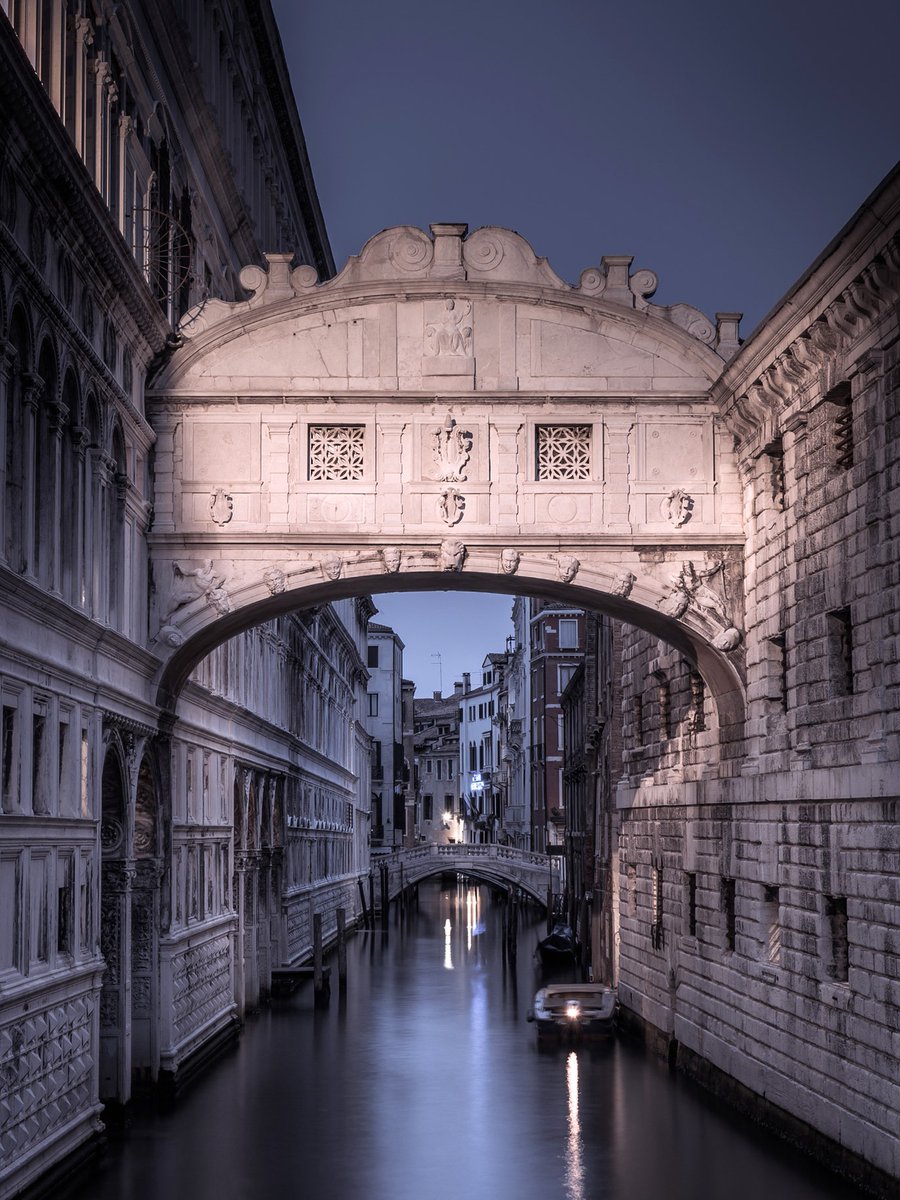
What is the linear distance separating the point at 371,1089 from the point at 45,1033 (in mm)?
7832

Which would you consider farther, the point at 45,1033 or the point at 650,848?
the point at 650,848

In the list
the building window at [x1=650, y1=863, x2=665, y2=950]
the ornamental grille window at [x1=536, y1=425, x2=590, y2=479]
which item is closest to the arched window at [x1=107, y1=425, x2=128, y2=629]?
the ornamental grille window at [x1=536, y1=425, x2=590, y2=479]

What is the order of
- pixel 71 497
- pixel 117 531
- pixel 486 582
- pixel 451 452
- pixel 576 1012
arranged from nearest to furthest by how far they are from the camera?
pixel 71 497, pixel 117 531, pixel 451 452, pixel 486 582, pixel 576 1012

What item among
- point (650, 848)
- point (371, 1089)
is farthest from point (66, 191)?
point (650, 848)

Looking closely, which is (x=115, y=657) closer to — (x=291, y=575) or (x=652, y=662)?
(x=291, y=575)

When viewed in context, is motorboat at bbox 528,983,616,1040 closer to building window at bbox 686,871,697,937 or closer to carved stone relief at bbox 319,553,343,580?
building window at bbox 686,871,697,937

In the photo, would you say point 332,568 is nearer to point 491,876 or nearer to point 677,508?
point 677,508

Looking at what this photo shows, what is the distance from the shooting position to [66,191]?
15.1 metres

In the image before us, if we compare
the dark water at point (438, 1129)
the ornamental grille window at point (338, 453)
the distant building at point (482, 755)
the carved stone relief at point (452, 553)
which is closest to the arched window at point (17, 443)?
the ornamental grille window at point (338, 453)

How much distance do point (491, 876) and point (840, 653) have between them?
178 ft

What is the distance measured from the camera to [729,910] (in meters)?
20.5

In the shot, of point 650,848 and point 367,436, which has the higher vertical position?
point 367,436

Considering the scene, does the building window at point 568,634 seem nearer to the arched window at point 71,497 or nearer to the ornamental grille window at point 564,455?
the ornamental grille window at point 564,455

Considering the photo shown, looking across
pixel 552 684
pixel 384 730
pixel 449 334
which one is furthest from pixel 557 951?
pixel 384 730
